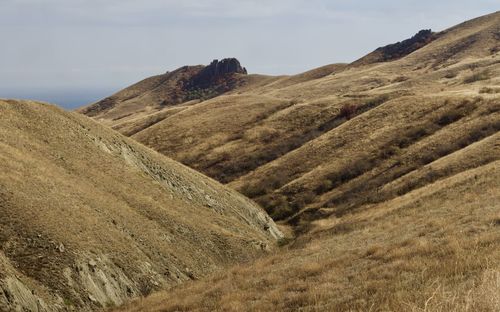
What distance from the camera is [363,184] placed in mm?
52406

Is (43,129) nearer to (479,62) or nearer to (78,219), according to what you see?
(78,219)

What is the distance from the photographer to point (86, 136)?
41688 millimetres

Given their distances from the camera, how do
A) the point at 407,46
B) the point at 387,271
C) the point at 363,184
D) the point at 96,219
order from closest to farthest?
the point at 387,271 < the point at 96,219 < the point at 363,184 < the point at 407,46

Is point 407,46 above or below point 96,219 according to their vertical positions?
above

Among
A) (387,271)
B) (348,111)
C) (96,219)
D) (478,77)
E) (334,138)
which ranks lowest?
(387,271)

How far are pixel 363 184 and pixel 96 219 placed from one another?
32.8 m

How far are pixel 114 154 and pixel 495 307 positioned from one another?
3763 cm

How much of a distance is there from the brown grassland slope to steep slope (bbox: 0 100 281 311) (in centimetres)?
278

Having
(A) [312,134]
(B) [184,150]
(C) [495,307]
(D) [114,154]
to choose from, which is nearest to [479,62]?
(A) [312,134]

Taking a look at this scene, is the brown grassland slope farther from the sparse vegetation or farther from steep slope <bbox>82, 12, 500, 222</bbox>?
the sparse vegetation

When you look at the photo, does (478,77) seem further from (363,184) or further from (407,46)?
(407,46)

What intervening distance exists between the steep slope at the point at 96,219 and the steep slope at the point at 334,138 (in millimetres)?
11491

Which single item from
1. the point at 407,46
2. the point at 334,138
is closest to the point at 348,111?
the point at 334,138

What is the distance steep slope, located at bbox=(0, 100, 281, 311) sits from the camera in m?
22.9
